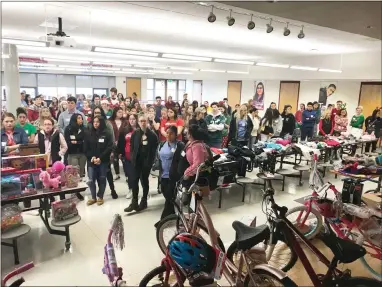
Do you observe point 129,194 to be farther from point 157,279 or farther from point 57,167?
point 157,279

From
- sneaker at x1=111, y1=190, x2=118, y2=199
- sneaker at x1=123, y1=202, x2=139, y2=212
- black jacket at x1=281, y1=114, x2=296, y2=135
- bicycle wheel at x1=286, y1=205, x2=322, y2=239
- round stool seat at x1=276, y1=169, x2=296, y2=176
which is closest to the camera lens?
bicycle wheel at x1=286, y1=205, x2=322, y2=239

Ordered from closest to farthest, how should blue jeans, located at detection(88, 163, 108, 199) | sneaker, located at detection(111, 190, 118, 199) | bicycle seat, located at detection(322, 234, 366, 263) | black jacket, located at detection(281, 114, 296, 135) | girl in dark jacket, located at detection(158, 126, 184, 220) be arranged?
bicycle seat, located at detection(322, 234, 366, 263) < girl in dark jacket, located at detection(158, 126, 184, 220) < blue jeans, located at detection(88, 163, 108, 199) < sneaker, located at detection(111, 190, 118, 199) < black jacket, located at detection(281, 114, 296, 135)

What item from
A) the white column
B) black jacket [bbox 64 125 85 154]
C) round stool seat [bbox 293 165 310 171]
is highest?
the white column

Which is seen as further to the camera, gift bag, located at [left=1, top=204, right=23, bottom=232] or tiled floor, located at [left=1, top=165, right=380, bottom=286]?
gift bag, located at [left=1, top=204, right=23, bottom=232]

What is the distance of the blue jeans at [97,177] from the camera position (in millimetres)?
4098

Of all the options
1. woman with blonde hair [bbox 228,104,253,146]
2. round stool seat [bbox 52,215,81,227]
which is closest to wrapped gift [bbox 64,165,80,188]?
round stool seat [bbox 52,215,81,227]

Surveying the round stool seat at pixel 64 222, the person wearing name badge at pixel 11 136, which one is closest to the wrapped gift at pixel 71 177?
the round stool seat at pixel 64 222

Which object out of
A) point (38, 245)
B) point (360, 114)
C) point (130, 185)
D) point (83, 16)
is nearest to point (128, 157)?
point (130, 185)

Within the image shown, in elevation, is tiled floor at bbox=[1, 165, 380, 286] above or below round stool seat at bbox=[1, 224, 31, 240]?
below

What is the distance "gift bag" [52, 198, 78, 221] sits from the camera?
298cm

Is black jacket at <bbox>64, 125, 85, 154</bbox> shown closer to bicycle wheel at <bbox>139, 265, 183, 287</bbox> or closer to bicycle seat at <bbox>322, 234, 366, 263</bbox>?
bicycle wheel at <bbox>139, 265, 183, 287</bbox>

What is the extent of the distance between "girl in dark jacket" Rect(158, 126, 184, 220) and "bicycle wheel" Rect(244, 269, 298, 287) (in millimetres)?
1335

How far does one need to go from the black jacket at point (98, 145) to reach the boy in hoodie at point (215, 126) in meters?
2.23

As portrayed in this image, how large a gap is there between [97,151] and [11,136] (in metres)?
1.08
